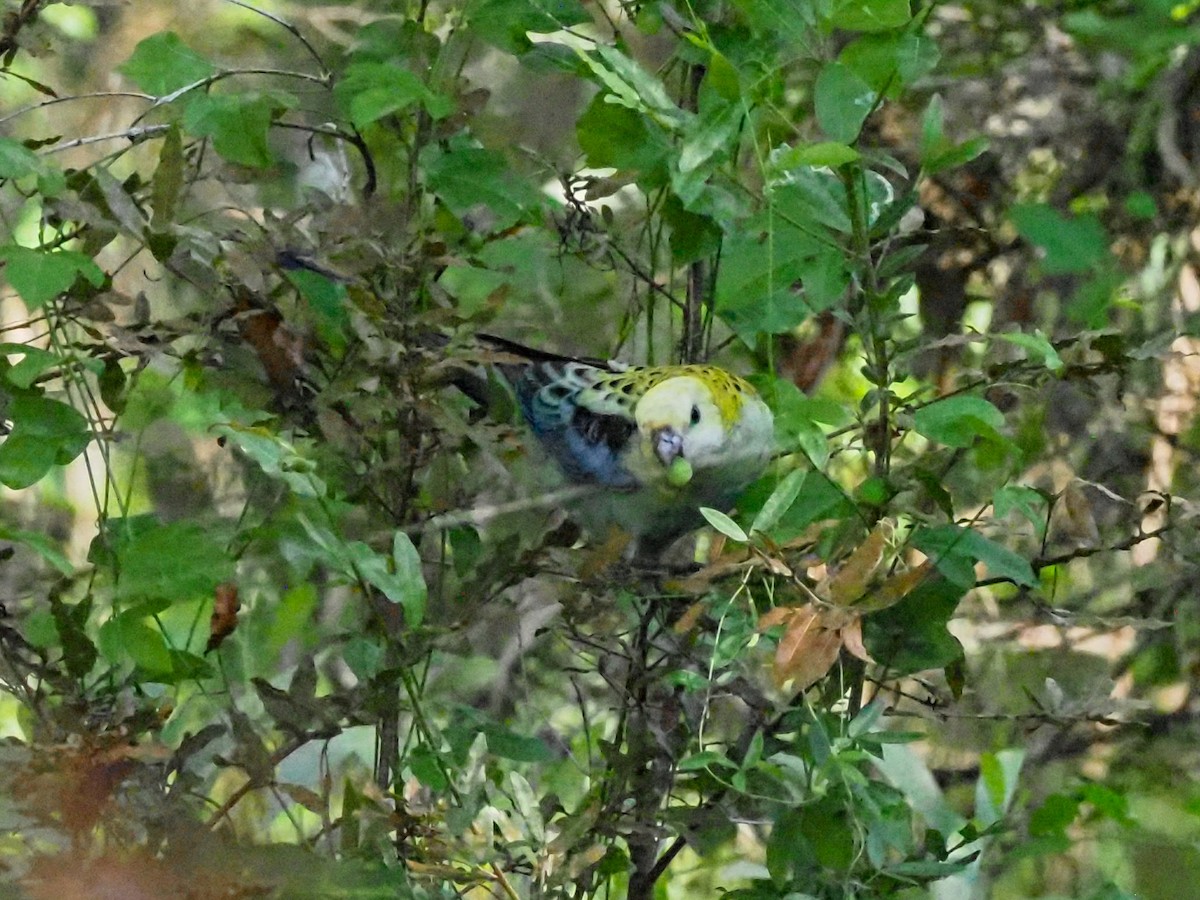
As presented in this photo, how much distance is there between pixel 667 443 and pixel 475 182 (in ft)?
0.91

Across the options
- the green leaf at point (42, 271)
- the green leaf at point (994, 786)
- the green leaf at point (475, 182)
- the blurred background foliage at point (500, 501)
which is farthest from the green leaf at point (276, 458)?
the green leaf at point (994, 786)

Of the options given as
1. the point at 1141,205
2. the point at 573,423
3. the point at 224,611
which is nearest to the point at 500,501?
the point at 573,423

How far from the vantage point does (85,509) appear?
2.37 metres

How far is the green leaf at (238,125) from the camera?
1.06 meters

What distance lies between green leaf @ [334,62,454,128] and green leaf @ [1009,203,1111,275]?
914 mm

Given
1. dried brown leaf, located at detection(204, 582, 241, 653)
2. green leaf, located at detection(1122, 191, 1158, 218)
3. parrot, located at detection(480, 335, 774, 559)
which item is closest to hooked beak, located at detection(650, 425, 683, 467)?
parrot, located at detection(480, 335, 774, 559)

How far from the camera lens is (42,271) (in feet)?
3.04

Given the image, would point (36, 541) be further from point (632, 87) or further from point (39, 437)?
point (632, 87)

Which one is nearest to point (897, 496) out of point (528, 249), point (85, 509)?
point (528, 249)

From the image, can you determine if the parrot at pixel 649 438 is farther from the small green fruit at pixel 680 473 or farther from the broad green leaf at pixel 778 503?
the broad green leaf at pixel 778 503

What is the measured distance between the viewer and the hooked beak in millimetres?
1163

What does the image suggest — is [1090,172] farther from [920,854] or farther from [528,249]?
[920,854]

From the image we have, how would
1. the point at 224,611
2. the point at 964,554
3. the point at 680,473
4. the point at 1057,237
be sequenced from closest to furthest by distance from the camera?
the point at 964,554 → the point at 224,611 → the point at 680,473 → the point at 1057,237

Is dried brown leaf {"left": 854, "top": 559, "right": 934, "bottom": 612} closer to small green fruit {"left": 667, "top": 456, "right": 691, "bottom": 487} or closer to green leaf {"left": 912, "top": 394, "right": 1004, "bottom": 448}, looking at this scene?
green leaf {"left": 912, "top": 394, "right": 1004, "bottom": 448}
